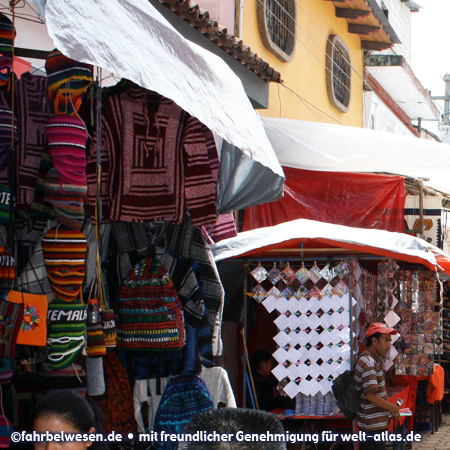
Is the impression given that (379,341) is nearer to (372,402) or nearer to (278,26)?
(372,402)

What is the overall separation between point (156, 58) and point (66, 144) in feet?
2.06

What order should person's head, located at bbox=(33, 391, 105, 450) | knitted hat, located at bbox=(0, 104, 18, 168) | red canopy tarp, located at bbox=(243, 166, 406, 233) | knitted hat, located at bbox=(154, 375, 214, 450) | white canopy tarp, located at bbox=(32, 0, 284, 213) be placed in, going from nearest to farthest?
1. white canopy tarp, located at bbox=(32, 0, 284, 213)
2. person's head, located at bbox=(33, 391, 105, 450)
3. knitted hat, located at bbox=(0, 104, 18, 168)
4. knitted hat, located at bbox=(154, 375, 214, 450)
5. red canopy tarp, located at bbox=(243, 166, 406, 233)

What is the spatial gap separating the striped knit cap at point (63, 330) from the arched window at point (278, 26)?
880 cm

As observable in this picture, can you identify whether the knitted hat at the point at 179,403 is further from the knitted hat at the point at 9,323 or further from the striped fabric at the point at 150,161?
the knitted hat at the point at 9,323

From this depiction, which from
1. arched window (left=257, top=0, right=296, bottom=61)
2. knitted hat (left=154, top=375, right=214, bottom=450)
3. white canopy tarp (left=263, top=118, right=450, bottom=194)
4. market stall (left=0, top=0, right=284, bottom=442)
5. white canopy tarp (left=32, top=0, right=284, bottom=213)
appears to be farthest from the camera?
arched window (left=257, top=0, right=296, bottom=61)

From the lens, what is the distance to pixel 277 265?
805cm

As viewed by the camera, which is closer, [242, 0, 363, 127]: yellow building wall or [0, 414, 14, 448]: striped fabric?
[0, 414, 14, 448]: striped fabric

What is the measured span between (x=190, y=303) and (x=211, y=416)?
219cm

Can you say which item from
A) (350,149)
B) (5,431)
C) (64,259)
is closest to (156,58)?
(64,259)

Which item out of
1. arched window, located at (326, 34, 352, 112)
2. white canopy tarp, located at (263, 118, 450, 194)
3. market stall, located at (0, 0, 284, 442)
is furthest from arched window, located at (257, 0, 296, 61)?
market stall, located at (0, 0, 284, 442)

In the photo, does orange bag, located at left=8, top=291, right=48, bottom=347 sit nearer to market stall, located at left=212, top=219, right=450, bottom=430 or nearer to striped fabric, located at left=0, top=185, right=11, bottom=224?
striped fabric, located at left=0, top=185, right=11, bottom=224

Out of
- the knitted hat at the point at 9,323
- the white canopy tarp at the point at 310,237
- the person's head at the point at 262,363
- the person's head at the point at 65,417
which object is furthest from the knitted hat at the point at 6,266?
the person's head at the point at 262,363

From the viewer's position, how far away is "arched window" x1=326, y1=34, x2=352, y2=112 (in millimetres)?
15312

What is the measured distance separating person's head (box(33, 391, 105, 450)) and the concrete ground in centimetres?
714
